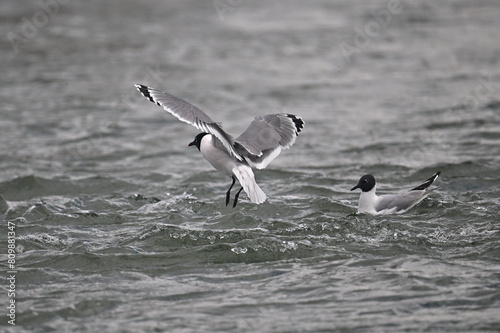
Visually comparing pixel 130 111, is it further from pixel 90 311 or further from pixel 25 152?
pixel 90 311

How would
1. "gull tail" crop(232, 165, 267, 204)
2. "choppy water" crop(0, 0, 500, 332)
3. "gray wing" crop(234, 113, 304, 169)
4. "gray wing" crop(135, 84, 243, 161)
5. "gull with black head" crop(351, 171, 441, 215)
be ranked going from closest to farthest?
"choppy water" crop(0, 0, 500, 332), "gray wing" crop(135, 84, 243, 161), "gull tail" crop(232, 165, 267, 204), "gray wing" crop(234, 113, 304, 169), "gull with black head" crop(351, 171, 441, 215)

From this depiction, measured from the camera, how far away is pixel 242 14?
75.8 feet

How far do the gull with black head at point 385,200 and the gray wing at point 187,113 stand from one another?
6.48 ft

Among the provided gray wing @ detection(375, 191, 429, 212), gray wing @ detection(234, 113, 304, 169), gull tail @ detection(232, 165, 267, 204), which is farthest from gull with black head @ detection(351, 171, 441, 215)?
gull tail @ detection(232, 165, 267, 204)

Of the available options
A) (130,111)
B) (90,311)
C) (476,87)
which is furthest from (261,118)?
(476,87)

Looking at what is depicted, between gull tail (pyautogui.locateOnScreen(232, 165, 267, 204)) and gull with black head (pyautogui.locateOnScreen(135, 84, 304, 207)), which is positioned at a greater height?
gull with black head (pyautogui.locateOnScreen(135, 84, 304, 207))

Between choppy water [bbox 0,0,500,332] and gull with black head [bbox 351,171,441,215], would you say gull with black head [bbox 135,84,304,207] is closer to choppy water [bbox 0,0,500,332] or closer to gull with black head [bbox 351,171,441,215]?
choppy water [bbox 0,0,500,332]

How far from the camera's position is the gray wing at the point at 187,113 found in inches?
322

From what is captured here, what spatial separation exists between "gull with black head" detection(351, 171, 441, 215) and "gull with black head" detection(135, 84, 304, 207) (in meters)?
1.09

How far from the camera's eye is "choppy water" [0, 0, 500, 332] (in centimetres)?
744

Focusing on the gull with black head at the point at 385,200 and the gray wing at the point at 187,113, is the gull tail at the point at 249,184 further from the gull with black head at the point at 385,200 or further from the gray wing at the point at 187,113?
the gull with black head at the point at 385,200

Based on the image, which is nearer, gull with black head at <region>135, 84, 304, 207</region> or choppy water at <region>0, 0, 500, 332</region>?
choppy water at <region>0, 0, 500, 332</region>

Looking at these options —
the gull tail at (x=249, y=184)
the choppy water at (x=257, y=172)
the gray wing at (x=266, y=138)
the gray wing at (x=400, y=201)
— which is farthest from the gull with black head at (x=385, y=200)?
the gull tail at (x=249, y=184)

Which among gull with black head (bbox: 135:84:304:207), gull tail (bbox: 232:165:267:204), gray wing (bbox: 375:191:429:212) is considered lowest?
gray wing (bbox: 375:191:429:212)
